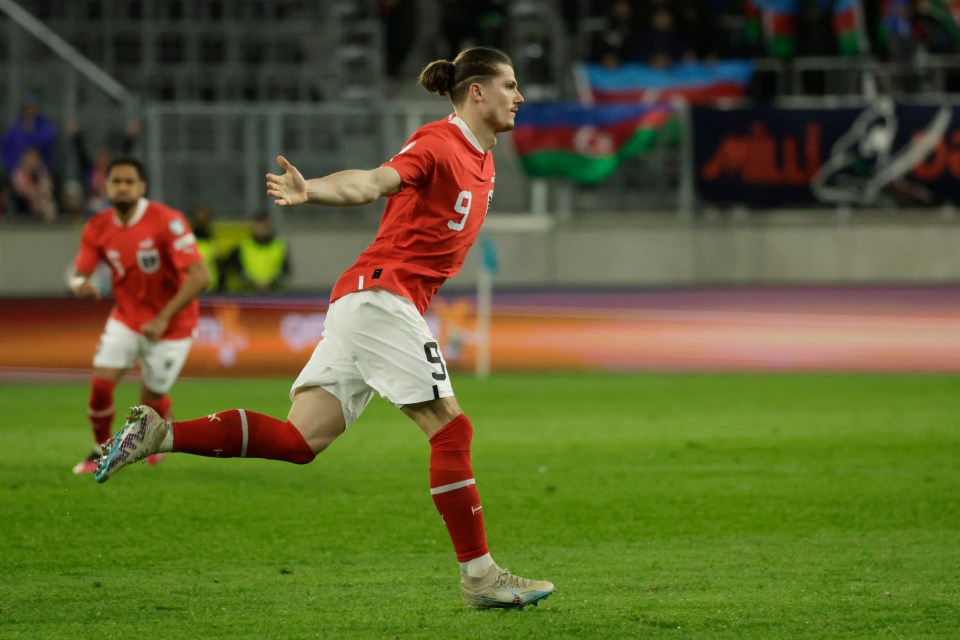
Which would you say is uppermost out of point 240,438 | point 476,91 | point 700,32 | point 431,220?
point 700,32

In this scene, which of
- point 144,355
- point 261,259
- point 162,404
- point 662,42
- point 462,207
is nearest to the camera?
point 462,207

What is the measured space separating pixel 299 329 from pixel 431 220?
36.7 ft

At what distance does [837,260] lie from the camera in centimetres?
1995

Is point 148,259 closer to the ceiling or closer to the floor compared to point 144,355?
closer to the ceiling

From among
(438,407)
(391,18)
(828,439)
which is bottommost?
(828,439)

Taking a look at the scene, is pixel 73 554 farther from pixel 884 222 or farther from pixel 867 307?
pixel 884 222

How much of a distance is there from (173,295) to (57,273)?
31.2 ft

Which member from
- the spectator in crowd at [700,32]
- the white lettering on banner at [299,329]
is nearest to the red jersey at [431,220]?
the white lettering on banner at [299,329]

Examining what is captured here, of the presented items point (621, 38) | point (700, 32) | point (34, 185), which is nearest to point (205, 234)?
point (34, 185)

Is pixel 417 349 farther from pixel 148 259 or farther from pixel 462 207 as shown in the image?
pixel 148 259

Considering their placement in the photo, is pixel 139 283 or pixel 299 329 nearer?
pixel 139 283

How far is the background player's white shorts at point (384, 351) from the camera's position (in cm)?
564

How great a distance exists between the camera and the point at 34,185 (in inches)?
755

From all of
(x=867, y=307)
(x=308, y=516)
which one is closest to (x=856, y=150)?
(x=867, y=307)
